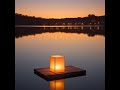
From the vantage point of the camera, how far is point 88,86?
474 cm

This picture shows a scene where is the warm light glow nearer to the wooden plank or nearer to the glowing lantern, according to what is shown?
the wooden plank

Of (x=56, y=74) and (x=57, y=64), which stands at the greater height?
(x=57, y=64)

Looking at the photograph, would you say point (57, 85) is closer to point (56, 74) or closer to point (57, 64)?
point (56, 74)

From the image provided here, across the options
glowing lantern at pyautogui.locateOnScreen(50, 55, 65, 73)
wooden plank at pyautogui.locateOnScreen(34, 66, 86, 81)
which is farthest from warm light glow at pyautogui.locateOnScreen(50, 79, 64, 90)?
glowing lantern at pyautogui.locateOnScreen(50, 55, 65, 73)

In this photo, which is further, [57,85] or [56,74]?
[56,74]

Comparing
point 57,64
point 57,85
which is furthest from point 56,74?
point 57,85

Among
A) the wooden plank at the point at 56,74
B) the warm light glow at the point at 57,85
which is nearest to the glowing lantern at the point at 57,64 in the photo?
the wooden plank at the point at 56,74

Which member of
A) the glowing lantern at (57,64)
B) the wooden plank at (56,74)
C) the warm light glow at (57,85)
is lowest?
the warm light glow at (57,85)

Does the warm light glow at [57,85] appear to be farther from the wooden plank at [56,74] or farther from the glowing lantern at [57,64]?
the glowing lantern at [57,64]
